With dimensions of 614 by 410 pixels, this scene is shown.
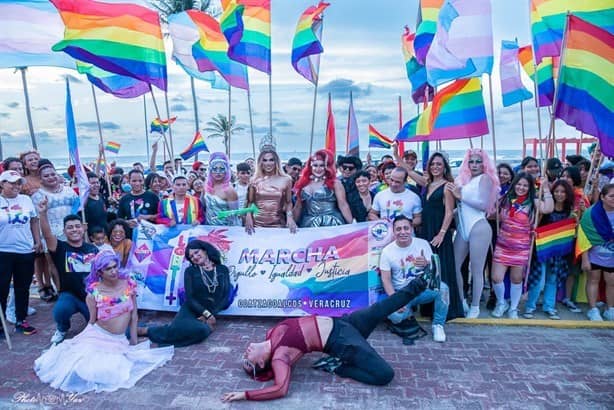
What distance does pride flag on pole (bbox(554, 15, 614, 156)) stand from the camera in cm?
468

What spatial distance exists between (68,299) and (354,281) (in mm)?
3457

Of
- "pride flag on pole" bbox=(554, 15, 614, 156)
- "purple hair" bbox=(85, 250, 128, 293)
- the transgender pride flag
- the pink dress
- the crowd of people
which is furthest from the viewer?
the transgender pride flag

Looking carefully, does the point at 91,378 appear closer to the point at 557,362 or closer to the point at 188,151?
the point at 557,362

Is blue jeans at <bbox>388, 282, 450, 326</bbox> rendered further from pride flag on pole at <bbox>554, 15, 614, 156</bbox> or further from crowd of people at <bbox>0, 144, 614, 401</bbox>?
pride flag on pole at <bbox>554, 15, 614, 156</bbox>

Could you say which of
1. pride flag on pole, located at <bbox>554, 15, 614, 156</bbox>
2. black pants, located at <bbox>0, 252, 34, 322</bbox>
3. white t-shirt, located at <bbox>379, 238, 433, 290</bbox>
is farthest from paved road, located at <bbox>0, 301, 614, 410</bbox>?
pride flag on pole, located at <bbox>554, 15, 614, 156</bbox>

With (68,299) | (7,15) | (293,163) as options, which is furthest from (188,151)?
(68,299)

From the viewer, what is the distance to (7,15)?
218 inches

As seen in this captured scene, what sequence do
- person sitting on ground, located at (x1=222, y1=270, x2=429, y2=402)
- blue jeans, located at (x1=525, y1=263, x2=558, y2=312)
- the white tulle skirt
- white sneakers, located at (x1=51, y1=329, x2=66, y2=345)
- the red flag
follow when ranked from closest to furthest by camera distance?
person sitting on ground, located at (x1=222, y1=270, x2=429, y2=402)
the white tulle skirt
white sneakers, located at (x1=51, y1=329, x2=66, y2=345)
blue jeans, located at (x1=525, y1=263, x2=558, y2=312)
the red flag

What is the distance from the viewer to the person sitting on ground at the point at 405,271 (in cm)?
491

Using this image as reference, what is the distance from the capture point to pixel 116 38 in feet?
19.8

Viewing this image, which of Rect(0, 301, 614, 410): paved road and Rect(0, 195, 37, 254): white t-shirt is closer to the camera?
Rect(0, 301, 614, 410): paved road

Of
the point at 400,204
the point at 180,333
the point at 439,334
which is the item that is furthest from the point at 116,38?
the point at 439,334

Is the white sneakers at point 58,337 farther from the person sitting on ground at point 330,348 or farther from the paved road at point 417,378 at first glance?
the person sitting on ground at point 330,348

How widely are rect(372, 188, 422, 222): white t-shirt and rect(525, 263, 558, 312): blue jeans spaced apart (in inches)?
73.0
